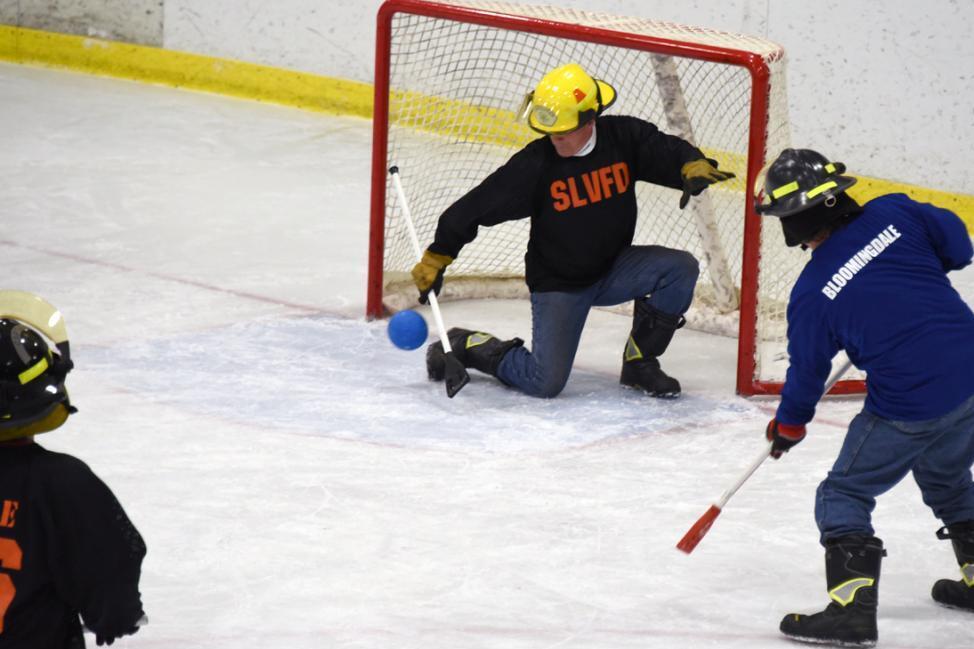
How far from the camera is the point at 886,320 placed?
343cm

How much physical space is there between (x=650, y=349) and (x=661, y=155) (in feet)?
2.13

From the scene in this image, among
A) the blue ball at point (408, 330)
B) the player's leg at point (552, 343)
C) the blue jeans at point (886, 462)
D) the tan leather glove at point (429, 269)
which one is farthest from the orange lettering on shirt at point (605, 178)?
the blue jeans at point (886, 462)

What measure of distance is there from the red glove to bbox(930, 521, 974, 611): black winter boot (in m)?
0.42

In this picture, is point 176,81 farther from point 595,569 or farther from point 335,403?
point 595,569

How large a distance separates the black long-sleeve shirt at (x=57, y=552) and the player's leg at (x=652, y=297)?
3.19 metres

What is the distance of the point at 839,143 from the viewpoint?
7941 millimetres

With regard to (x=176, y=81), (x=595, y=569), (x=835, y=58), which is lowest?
(x=176, y=81)

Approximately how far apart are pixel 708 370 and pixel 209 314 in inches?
73.3

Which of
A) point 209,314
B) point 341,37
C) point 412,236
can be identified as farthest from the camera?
point 341,37

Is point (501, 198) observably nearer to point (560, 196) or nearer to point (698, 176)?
point (560, 196)

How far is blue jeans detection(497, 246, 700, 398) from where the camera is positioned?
5375mm

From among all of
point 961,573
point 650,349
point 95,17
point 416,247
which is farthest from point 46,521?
point 95,17

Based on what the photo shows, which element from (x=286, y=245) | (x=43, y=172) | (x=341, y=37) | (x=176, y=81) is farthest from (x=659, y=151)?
(x=176, y=81)

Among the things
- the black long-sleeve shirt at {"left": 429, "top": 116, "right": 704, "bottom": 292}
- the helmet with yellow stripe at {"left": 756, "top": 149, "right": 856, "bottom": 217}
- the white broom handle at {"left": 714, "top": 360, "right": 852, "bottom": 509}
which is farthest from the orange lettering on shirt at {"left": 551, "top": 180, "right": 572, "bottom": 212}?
the helmet with yellow stripe at {"left": 756, "top": 149, "right": 856, "bottom": 217}
